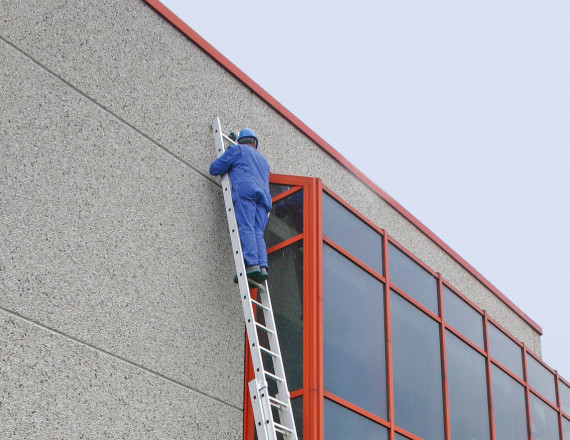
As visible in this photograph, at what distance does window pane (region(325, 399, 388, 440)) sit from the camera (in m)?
8.21

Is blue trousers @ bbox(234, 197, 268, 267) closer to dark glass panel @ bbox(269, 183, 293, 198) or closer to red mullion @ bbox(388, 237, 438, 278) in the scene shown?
dark glass panel @ bbox(269, 183, 293, 198)

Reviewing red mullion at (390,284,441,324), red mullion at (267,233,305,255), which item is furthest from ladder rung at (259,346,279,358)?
red mullion at (390,284,441,324)

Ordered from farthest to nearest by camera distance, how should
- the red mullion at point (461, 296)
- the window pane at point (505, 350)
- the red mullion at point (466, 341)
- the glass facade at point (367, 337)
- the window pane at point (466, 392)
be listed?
the window pane at point (505, 350), the red mullion at point (461, 296), the red mullion at point (466, 341), the window pane at point (466, 392), the glass facade at point (367, 337)

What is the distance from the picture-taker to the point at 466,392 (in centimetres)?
1094

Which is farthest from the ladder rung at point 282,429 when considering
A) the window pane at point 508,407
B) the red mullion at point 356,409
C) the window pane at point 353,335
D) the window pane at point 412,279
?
the window pane at point 508,407

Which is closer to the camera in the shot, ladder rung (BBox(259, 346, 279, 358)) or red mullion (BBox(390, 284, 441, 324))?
ladder rung (BBox(259, 346, 279, 358))

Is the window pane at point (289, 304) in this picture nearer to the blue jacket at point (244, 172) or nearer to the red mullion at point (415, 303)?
the blue jacket at point (244, 172)

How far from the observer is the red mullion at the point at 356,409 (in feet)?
27.2

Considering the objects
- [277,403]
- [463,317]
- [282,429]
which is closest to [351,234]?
[277,403]

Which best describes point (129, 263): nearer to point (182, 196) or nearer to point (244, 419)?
point (182, 196)

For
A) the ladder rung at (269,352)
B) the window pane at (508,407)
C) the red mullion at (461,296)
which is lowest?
the ladder rung at (269,352)

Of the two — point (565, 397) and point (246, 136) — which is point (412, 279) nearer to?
point (246, 136)

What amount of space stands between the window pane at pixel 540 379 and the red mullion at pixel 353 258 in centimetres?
436

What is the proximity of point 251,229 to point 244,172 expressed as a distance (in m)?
0.64
